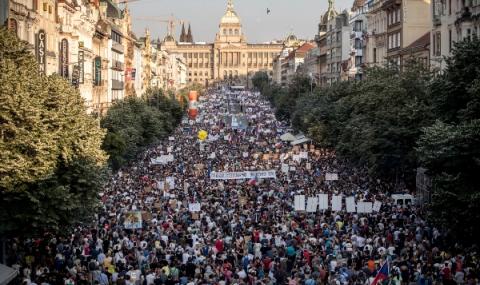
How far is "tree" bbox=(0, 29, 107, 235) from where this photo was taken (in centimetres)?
3034

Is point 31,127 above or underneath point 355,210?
above

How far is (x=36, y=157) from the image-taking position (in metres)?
31.0

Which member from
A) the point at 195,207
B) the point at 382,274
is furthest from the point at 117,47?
the point at 382,274

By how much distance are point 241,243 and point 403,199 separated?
1244cm

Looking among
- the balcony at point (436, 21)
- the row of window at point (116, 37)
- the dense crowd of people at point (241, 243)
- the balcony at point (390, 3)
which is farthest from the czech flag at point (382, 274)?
the row of window at point (116, 37)

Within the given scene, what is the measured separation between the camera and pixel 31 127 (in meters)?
31.2

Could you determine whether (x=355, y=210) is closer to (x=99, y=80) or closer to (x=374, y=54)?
(x=99, y=80)

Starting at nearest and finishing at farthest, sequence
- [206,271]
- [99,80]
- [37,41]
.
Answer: [206,271] → [37,41] → [99,80]

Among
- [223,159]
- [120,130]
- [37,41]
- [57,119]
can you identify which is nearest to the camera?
[57,119]

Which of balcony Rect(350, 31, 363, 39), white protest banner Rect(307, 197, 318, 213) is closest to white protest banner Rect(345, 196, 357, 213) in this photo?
white protest banner Rect(307, 197, 318, 213)

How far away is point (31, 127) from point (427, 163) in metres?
12.5

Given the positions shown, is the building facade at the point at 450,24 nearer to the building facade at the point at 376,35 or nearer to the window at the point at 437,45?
the window at the point at 437,45

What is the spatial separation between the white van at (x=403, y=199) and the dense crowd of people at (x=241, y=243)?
418mm

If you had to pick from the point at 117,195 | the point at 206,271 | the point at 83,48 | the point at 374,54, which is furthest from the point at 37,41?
the point at 374,54
